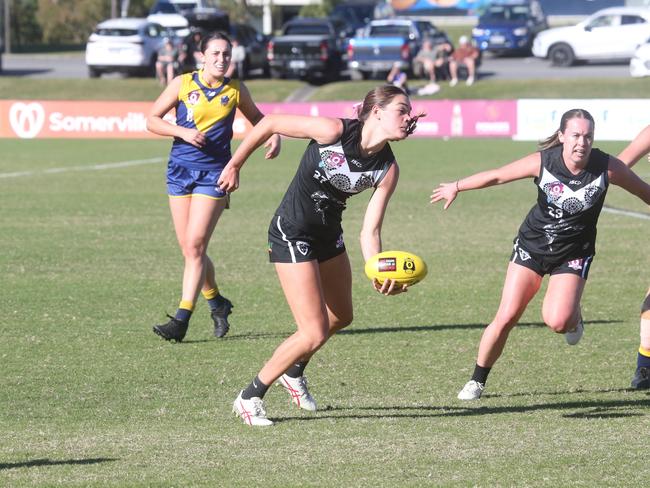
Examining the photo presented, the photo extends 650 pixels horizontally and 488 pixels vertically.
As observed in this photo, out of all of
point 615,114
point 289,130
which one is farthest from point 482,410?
point 615,114

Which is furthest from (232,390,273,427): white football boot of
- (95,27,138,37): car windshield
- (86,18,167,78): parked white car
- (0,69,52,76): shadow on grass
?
(0,69,52,76): shadow on grass

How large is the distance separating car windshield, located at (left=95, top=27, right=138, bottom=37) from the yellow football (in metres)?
39.6

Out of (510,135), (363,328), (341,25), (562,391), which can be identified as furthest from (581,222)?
(341,25)

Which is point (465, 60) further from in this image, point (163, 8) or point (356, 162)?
point (356, 162)

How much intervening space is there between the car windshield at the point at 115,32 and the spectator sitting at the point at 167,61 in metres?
2.13

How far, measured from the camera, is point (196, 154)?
31.1 ft

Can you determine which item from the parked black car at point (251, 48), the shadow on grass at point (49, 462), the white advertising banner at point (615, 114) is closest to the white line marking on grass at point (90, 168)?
the white advertising banner at point (615, 114)

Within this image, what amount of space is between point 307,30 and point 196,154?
36539mm

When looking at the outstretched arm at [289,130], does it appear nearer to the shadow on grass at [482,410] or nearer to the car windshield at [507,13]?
the shadow on grass at [482,410]

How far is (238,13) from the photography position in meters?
62.8

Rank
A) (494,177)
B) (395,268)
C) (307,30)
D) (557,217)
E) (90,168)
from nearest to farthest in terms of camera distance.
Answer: (395,268) → (494,177) → (557,217) → (90,168) → (307,30)

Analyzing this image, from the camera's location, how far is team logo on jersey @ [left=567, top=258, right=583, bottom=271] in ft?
25.0

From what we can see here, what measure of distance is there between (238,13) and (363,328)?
5408 centimetres

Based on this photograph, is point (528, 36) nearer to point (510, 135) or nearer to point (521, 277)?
point (510, 135)
